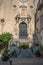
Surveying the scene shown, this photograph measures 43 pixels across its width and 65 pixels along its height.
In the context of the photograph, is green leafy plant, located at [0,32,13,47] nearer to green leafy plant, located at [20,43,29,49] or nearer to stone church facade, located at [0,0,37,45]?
stone church facade, located at [0,0,37,45]

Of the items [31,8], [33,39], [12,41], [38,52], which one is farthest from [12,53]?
[31,8]

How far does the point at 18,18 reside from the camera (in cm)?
2597

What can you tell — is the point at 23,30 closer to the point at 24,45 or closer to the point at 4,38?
the point at 4,38

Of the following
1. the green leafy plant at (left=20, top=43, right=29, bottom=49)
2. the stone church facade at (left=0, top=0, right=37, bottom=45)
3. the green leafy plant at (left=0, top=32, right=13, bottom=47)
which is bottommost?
the green leafy plant at (left=20, top=43, right=29, bottom=49)

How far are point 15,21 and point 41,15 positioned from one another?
462 centimetres

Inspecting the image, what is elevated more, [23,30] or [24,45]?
[23,30]

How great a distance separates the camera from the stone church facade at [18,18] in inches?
1020

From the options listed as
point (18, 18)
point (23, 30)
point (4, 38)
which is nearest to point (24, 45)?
point (4, 38)

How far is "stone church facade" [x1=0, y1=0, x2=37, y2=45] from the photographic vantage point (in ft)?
85.0

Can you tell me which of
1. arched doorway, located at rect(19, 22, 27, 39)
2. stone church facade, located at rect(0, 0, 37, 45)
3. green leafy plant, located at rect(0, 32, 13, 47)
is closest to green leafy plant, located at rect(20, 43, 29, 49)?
green leafy plant, located at rect(0, 32, 13, 47)

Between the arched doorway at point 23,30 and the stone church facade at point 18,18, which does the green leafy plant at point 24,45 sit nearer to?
the stone church facade at point 18,18

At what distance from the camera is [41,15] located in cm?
2264

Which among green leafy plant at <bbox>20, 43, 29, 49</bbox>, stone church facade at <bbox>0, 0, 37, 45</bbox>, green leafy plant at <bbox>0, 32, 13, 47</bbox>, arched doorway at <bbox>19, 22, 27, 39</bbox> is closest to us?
green leafy plant at <bbox>20, 43, 29, 49</bbox>

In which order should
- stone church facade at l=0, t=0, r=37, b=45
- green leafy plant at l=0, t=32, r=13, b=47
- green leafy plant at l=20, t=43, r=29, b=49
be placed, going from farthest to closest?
stone church facade at l=0, t=0, r=37, b=45
green leafy plant at l=0, t=32, r=13, b=47
green leafy plant at l=20, t=43, r=29, b=49
